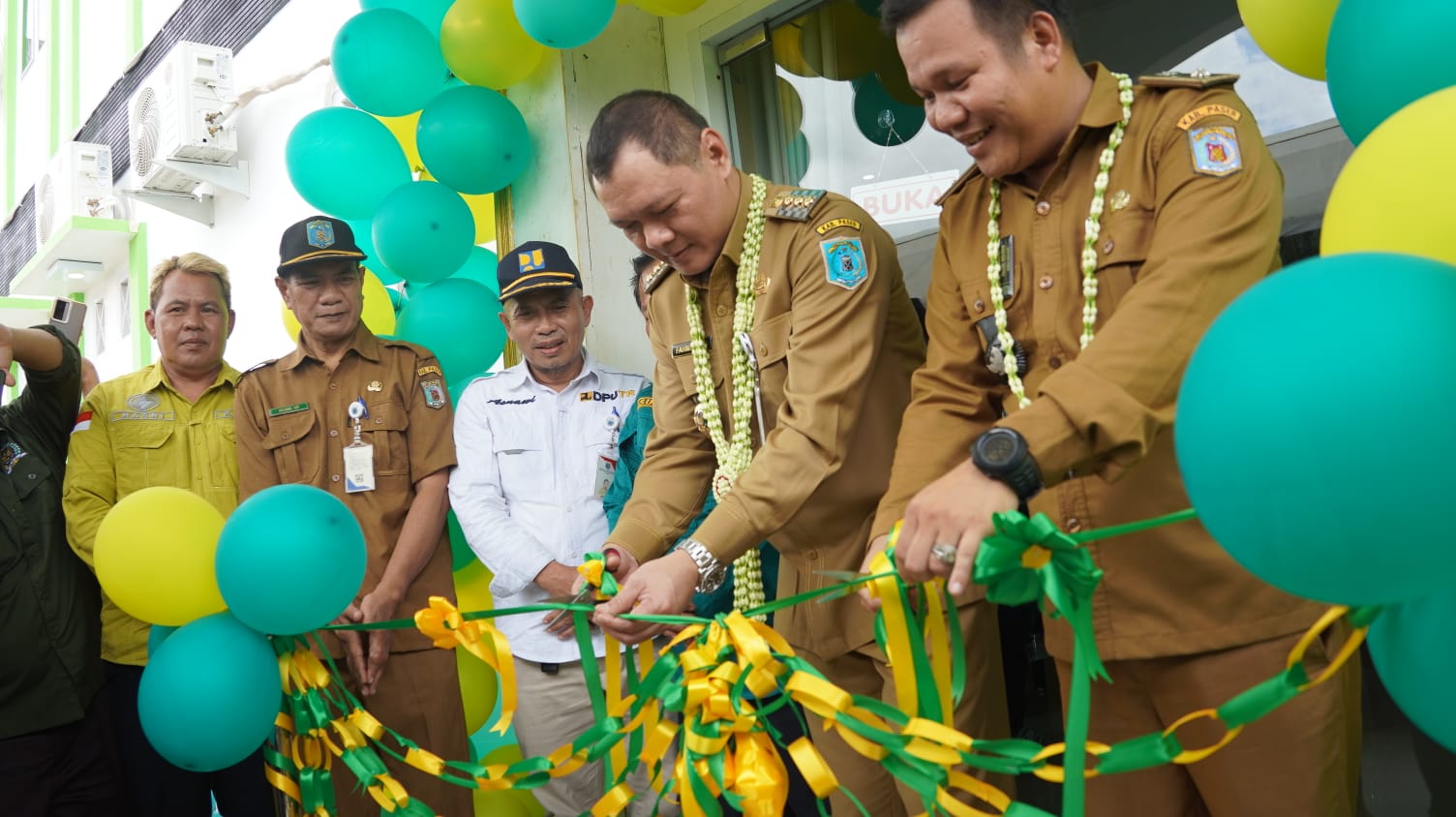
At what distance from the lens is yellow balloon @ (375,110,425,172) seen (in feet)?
12.6

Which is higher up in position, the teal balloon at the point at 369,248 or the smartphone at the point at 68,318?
the teal balloon at the point at 369,248

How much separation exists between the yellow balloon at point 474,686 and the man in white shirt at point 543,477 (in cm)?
12

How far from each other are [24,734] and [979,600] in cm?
203

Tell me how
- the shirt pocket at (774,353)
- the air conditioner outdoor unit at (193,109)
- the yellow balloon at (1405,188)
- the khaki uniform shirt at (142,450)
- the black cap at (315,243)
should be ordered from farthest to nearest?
the air conditioner outdoor unit at (193,109) → the black cap at (315,243) → the khaki uniform shirt at (142,450) → the shirt pocket at (774,353) → the yellow balloon at (1405,188)

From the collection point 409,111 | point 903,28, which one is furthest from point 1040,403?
point 409,111

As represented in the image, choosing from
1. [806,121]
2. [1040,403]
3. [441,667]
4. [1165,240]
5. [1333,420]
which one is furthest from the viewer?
[806,121]

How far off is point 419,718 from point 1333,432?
2385mm

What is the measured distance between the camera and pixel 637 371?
3.54 metres

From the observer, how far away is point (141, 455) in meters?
2.91

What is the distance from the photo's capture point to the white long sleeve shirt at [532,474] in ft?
9.11

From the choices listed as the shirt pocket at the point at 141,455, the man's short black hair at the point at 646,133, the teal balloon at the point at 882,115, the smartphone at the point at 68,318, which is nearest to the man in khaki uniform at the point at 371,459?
the shirt pocket at the point at 141,455

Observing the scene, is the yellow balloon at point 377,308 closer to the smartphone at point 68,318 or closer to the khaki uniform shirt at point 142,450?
the khaki uniform shirt at point 142,450

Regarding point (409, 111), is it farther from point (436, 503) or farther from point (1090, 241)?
point (1090, 241)

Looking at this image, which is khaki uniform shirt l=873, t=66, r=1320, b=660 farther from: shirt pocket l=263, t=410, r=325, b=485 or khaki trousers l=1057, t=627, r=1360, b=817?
shirt pocket l=263, t=410, r=325, b=485
